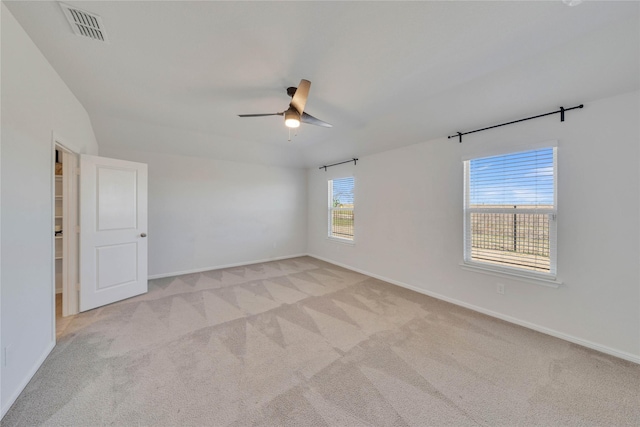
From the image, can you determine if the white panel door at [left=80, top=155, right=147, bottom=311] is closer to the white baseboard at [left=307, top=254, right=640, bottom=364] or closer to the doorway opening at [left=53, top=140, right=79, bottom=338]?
the doorway opening at [left=53, top=140, right=79, bottom=338]

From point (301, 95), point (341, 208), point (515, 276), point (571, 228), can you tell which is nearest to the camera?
point (301, 95)

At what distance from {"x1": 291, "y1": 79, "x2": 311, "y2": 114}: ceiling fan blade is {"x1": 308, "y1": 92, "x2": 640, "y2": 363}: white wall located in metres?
2.24

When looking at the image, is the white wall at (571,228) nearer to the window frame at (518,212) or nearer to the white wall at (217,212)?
the window frame at (518,212)

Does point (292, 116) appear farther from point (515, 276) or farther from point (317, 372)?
point (515, 276)

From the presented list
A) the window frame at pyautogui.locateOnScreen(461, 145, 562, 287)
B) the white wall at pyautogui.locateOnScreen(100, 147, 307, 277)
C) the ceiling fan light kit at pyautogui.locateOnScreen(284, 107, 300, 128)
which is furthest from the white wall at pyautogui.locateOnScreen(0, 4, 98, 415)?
the window frame at pyautogui.locateOnScreen(461, 145, 562, 287)

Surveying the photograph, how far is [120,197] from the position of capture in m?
3.23

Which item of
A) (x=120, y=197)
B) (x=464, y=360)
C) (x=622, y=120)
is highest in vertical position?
(x=622, y=120)

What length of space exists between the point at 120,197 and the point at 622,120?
579 centimetres

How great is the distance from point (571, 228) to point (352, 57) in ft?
9.17

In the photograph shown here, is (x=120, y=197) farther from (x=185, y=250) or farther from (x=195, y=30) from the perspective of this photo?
(x=195, y=30)

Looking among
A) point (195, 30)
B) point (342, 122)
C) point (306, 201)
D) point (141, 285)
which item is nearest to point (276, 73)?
point (195, 30)

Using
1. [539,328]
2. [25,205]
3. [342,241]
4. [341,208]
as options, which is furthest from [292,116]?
[539,328]

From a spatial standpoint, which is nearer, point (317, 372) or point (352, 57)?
point (317, 372)

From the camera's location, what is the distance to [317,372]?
72.9 inches
